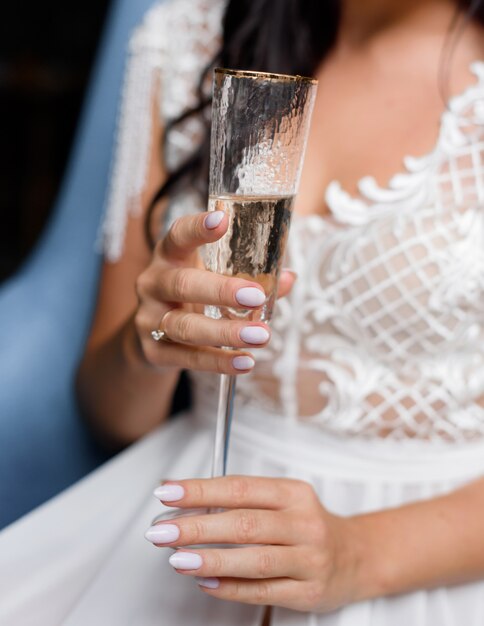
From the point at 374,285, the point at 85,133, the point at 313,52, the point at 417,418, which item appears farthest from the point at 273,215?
the point at 85,133

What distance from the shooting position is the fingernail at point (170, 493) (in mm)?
695

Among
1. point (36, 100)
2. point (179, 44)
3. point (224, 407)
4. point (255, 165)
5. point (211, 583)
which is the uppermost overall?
point (179, 44)

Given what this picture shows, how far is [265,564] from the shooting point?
721 mm

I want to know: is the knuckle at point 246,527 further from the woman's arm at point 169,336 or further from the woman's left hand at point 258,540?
the woman's arm at point 169,336

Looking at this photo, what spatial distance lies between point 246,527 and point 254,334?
0.58ft

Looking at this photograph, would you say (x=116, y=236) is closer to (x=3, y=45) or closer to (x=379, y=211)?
(x=379, y=211)

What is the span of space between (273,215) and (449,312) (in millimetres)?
447

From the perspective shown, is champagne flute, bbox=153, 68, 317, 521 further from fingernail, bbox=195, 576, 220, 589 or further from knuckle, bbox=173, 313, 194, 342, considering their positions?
fingernail, bbox=195, 576, 220, 589

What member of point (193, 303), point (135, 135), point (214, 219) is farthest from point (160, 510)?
point (135, 135)

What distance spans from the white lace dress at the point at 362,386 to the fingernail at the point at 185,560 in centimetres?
23

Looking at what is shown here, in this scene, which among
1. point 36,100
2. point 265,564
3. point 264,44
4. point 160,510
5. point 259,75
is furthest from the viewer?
point 36,100

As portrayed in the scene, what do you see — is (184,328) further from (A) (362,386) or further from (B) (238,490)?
(A) (362,386)

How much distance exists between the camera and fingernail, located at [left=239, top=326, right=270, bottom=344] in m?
0.66

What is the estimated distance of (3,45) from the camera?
11.6 feet
